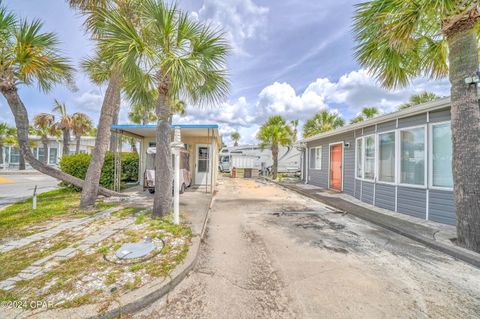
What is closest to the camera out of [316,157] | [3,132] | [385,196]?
[385,196]

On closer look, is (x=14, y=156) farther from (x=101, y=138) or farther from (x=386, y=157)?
(x=386, y=157)

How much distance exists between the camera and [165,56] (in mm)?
4488

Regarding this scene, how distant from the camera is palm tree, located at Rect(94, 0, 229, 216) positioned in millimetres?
4035

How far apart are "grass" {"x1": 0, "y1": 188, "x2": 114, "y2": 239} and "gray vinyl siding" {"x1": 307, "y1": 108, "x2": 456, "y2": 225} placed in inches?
351

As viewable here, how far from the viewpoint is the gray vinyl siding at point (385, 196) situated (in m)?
6.29

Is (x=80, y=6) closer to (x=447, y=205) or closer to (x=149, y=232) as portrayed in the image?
(x=149, y=232)

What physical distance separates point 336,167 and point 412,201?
16.1ft

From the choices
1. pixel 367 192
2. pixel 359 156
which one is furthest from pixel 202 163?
pixel 367 192

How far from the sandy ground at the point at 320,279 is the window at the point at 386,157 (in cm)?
276

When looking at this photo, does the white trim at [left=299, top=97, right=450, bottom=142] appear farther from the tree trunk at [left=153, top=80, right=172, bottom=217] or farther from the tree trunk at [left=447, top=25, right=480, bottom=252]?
the tree trunk at [left=153, top=80, right=172, bottom=217]

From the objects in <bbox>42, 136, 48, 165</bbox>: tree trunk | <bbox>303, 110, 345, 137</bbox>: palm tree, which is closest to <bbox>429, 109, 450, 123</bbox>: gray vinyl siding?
<bbox>303, 110, 345, 137</bbox>: palm tree

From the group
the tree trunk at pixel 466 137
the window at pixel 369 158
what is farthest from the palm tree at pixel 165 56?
the window at pixel 369 158

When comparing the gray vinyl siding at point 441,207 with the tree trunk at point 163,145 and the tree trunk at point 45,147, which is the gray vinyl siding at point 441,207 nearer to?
the tree trunk at point 163,145

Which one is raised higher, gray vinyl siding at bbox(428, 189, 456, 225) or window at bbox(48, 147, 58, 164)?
window at bbox(48, 147, 58, 164)
